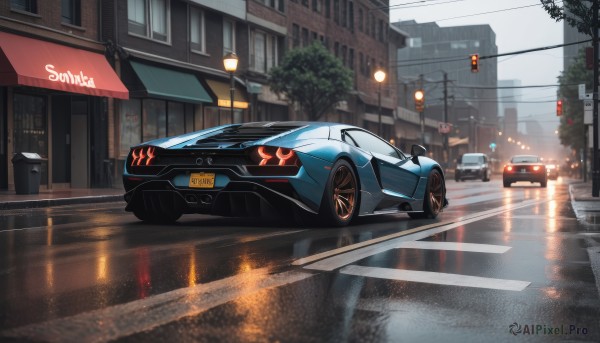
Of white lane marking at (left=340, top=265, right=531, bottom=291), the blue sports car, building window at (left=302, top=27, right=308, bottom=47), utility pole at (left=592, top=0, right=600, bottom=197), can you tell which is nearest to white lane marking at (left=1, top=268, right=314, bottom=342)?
white lane marking at (left=340, top=265, right=531, bottom=291)

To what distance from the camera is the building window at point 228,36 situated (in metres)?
31.7

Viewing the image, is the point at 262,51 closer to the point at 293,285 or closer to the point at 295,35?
the point at 295,35

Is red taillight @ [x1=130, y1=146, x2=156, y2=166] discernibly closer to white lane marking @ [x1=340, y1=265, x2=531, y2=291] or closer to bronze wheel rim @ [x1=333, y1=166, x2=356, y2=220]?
bronze wheel rim @ [x1=333, y1=166, x2=356, y2=220]

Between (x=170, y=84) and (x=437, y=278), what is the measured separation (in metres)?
22.2

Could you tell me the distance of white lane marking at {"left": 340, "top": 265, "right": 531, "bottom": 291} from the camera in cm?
527

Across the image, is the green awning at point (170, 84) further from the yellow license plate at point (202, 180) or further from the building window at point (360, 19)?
the building window at point (360, 19)

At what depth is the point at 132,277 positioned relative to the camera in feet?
17.3

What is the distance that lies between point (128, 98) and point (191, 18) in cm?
644

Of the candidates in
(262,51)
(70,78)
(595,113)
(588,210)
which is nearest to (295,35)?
(262,51)

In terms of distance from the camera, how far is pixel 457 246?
751 cm

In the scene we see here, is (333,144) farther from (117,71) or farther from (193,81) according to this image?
(193,81)

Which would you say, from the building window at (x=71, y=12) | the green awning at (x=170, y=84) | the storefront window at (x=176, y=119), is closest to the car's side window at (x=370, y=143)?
the building window at (x=71, y=12)

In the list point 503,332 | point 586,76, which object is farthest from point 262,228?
point 586,76

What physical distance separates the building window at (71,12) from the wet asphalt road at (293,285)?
15.4 metres
